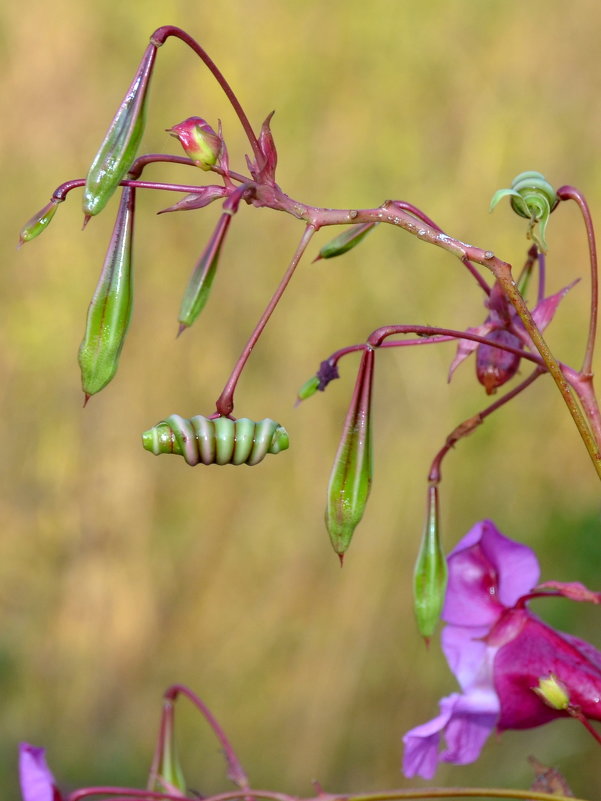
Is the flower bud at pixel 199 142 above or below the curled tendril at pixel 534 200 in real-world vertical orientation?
above

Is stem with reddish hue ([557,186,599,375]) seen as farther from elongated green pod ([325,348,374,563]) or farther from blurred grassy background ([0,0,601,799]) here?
blurred grassy background ([0,0,601,799])

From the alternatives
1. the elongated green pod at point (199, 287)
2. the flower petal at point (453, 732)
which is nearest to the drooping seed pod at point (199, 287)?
the elongated green pod at point (199, 287)

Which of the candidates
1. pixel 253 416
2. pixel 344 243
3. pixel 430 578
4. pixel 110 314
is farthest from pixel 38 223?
pixel 253 416

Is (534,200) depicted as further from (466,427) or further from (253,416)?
(253,416)

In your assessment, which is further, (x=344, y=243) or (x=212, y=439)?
(x=344, y=243)

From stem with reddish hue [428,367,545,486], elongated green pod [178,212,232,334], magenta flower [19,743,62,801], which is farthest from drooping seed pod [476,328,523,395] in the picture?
magenta flower [19,743,62,801]

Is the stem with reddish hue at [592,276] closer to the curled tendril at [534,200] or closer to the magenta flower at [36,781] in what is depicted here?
the curled tendril at [534,200]
